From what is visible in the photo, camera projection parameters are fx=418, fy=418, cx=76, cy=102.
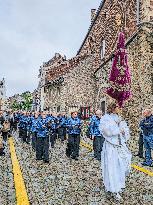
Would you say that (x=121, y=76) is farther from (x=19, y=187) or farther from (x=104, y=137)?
(x=104, y=137)

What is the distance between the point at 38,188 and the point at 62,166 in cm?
347

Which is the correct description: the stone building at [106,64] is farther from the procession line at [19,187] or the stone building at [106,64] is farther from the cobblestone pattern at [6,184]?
the procession line at [19,187]

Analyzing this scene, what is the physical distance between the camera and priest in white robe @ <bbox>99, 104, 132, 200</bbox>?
7633mm

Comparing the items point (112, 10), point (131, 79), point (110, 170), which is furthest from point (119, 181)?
point (112, 10)

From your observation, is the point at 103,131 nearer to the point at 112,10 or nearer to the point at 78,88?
the point at 112,10

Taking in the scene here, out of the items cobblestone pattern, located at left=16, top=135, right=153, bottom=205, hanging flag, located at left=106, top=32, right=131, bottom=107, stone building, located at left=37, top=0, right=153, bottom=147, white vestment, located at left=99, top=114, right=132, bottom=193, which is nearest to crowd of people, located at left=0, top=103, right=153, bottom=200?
white vestment, located at left=99, top=114, right=132, bottom=193

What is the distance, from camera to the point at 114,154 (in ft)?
25.6

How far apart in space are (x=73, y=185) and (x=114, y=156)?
1.67 metres

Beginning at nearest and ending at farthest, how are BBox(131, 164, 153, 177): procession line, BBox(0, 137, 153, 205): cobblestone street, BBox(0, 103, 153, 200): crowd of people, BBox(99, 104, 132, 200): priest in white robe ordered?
BBox(0, 137, 153, 205): cobblestone street, BBox(99, 104, 132, 200): priest in white robe, BBox(0, 103, 153, 200): crowd of people, BBox(131, 164, 153, 177): procession line

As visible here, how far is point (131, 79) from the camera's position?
22016mm

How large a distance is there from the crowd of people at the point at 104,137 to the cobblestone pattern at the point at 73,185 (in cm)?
34

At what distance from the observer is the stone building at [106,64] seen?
68.1ft

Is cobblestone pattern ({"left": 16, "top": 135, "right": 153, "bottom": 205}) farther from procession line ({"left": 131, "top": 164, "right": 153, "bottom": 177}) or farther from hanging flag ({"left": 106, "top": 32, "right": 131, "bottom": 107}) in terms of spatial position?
hanging flag ({"left": 106, "top": 32, "right": 131, "bottom": 107})

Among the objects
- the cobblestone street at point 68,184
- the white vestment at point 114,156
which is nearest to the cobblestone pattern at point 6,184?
the cobblestone street at point 68,184
